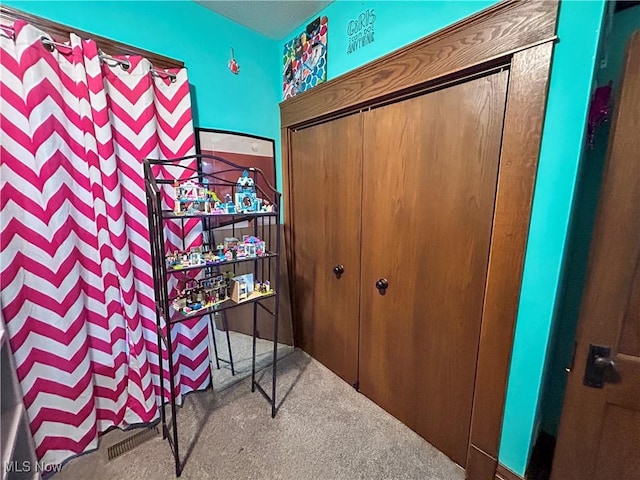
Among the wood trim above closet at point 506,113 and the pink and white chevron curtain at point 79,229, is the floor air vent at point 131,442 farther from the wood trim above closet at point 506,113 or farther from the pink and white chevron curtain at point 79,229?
the wood trim above closet at point 506,113

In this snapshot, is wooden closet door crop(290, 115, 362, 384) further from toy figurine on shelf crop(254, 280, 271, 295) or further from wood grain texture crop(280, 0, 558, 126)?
toy figurine on shelf crop(254, 280, 271, 295)

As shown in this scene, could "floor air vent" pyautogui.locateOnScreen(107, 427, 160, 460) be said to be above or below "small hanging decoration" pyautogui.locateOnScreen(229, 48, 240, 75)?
below

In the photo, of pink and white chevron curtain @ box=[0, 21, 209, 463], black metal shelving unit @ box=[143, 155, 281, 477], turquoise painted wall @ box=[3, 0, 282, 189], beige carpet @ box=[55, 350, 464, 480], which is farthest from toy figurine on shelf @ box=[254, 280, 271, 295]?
turquoise painted wall @ box=[3, 0, 282, 189]

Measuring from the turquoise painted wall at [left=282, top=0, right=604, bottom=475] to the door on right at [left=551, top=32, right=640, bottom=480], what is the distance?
0.30ft

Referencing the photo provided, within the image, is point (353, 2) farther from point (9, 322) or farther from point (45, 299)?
point (9, 322)

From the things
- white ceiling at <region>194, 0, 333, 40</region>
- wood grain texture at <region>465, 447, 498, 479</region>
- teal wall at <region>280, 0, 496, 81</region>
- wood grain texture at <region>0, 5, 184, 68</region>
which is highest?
white ceiling at <region>194, 0, 333, 40</region>

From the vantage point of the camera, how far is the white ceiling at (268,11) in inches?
64.4

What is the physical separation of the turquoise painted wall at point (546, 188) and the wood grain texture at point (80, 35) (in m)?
1.34

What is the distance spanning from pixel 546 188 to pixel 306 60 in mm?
1666

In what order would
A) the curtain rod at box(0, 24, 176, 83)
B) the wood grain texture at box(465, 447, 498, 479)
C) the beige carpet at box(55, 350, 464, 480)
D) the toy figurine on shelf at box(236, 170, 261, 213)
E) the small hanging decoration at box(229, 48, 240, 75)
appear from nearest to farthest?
the curtain rod at box(0, 24, 176, 83), the wood grain texture at box(465, 447, 498, 479), the beige carpet at box(55, 350, 464, 480), the toy figurine on shelf at box(236, 170, 261, 213), the small hanging decoration at box(229, 48, 240, 75)

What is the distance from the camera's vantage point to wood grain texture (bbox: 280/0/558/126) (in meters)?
0.93

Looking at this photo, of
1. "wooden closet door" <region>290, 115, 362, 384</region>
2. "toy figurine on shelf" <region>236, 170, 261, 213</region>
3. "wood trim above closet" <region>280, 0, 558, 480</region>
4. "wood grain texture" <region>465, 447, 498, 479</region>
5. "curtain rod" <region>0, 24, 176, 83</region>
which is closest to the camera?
"wood trim above closet" <region>280, 0, 558, 480</region>

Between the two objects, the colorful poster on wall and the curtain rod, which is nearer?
the curtain rod

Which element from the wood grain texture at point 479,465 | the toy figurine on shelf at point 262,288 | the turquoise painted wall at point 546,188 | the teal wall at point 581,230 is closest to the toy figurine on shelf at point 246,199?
the toy figurine on shelf at point 262,288
